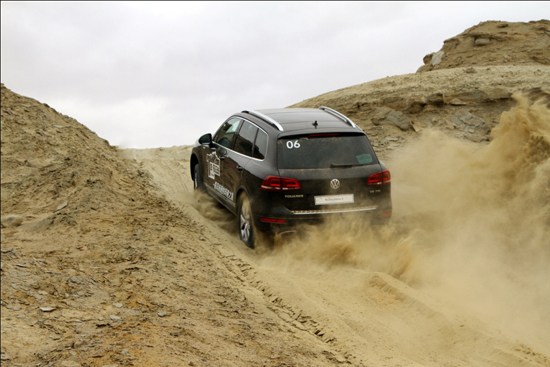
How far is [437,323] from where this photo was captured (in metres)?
6.56

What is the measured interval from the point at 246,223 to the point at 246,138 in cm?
→ 130

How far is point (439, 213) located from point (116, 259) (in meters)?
5.61

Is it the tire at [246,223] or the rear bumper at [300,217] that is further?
the tire at [246,223]

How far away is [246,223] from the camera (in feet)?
29.1

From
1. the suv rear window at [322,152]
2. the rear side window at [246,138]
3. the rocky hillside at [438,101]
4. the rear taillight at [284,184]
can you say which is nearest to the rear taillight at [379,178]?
the suv rear window at [322,152]

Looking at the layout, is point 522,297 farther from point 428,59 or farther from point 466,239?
point 428,59

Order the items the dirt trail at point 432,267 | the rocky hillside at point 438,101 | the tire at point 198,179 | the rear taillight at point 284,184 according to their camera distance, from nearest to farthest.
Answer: the dirt trail at point 432,267 < the rear taillight at point 284,184 < the tire at point 198,179 < the rocky hillside at point 438,101

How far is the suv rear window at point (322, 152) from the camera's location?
8.34 meters

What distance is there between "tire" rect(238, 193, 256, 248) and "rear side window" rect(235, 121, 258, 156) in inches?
27.7

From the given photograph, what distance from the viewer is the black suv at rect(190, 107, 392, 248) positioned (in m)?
8.20

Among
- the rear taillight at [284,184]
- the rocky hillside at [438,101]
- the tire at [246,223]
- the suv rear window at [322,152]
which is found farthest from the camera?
the rocky hillside at [438,101]

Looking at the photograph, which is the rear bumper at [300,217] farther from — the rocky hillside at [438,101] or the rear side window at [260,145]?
the rocky hillside at [438,101]

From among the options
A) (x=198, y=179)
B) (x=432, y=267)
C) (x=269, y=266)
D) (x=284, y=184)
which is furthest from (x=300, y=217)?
(x=198, y=179)

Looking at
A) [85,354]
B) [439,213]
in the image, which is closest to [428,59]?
[439,213]
